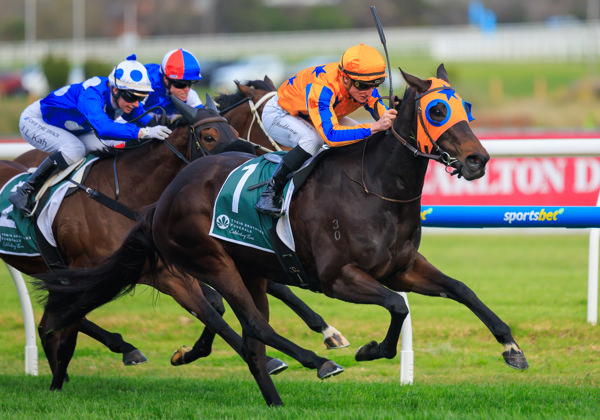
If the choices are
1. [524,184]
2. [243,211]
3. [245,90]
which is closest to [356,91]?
[243,211]

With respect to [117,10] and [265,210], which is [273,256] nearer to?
[265,210]

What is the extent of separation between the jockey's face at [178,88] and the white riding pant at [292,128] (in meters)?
0.75

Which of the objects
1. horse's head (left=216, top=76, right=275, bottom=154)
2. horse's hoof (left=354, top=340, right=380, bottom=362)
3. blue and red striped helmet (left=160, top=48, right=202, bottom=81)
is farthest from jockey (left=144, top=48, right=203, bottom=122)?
horse's hoof (left=354, top=340, right=380, bottom=362)

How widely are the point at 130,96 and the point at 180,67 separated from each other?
0.41m

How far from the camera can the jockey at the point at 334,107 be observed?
4.31 m

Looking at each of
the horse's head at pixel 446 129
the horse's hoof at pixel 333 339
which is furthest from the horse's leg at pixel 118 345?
the horse's head at pixel 446 129

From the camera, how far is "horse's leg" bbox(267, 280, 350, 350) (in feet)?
16.0

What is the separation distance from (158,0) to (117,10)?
417 cm

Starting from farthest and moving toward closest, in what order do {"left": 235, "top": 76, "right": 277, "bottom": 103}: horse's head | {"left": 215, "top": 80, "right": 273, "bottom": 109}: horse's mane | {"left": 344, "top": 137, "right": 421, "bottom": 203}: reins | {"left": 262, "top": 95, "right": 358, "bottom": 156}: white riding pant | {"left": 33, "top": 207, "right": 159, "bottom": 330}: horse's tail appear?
1. {"left": 215, "top": 80, "right": 273, "bottom": 109}: horse's mane
2. {"left": 235, "top": 76, "right": 277, "bottom": 103}: horse's head
3. {"left": 33, "top": 207, "right": 159, "bottom": 330}: horse's tail
4. {"left": 262, "top": 95, "right": 358, "bottom": 156}: white riding pant
5. {"left": 344, "top": 137, "right": 421, "bottom": 203}: reins

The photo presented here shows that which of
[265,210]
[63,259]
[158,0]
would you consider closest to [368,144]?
[265,210]

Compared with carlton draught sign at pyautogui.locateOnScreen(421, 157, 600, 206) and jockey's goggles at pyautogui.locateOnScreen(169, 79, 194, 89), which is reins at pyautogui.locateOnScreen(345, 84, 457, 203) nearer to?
jockey's goggles at pyautogui.locateOnScreen(169, 79, 194, 89)

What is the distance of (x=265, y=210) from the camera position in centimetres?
445

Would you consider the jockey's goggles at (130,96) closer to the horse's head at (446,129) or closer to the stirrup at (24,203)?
the stirrup at (24,203)

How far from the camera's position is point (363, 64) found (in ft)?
14.1
